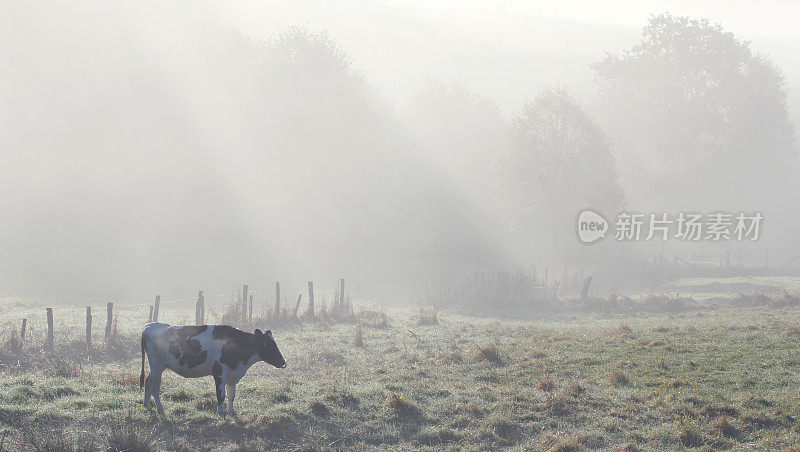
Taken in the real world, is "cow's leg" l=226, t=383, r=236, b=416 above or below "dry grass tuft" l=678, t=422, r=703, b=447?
above

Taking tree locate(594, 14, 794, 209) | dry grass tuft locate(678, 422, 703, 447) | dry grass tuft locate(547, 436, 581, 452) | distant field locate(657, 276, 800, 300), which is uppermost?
tree locate(594, 14, 794, 209)

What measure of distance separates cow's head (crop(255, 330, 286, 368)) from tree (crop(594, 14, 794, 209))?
255ft

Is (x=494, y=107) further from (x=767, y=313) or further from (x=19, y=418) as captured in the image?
(x=19, y=418)

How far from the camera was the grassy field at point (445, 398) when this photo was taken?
12234mm

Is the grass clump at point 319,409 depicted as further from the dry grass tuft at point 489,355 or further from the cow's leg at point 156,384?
the dry grass tuft at point 489,355

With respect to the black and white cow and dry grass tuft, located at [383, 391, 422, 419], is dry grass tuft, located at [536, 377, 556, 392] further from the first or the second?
the black and white cow

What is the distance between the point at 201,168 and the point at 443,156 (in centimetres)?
3271

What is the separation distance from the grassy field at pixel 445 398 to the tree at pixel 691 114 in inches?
2515

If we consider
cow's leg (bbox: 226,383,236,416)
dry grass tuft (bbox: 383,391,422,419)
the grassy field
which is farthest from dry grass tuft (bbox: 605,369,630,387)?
cow's leg (bbox: 226,383,236,416)

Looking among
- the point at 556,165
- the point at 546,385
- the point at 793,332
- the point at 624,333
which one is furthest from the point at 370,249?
the point at 546,385

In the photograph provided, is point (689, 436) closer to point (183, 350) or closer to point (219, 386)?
point (219, 386)

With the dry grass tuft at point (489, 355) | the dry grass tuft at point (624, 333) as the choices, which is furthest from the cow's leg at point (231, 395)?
the dry grass tuft at point (624, 333)

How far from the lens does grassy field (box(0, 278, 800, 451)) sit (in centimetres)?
1223

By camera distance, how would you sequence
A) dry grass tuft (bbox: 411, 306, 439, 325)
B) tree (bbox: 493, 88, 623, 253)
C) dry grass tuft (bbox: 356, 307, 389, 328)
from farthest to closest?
1. tree (bbox: 493, 88, 623, 253)
2. dry grass tuft (bbox: 411, 306, 439, 325)
3. dry grass tuft (bbox: 356, 307, 389, 328)
